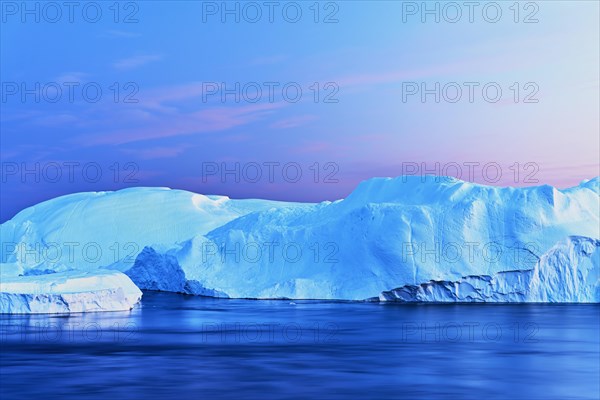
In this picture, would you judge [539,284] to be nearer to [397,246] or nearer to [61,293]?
[397,246]

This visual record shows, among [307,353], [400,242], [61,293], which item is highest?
[400,242]

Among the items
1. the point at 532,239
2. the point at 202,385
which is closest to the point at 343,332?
the point at 202,385

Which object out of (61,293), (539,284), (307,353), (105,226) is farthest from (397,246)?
(105,226)

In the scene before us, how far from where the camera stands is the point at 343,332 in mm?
23641

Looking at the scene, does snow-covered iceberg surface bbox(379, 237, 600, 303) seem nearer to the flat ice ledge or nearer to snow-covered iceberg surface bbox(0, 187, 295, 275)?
the flat ice ledge

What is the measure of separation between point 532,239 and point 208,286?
43.2 ft

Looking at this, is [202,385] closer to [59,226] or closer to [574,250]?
[574,250]

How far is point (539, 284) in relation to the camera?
32.6 meters

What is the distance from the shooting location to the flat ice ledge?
27.6 m

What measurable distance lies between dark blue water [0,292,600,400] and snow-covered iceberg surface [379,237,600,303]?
161cm

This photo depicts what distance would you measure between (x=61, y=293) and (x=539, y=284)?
16.9m

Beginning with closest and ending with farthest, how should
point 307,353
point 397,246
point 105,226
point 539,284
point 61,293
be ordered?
point 307,353 < point 61,293 < point 397,246 < point 539,284 < point 105,226

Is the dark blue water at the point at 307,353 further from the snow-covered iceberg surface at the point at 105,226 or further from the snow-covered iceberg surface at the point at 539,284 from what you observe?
the snow-covered iceberg surface at the point at 105,226

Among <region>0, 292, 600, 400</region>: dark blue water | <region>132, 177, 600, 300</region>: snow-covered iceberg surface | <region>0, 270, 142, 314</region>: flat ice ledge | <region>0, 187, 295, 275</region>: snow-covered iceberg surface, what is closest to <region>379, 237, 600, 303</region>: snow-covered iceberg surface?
<region>132, 177, 600, 300</region>: snow-covered iceberg surface
